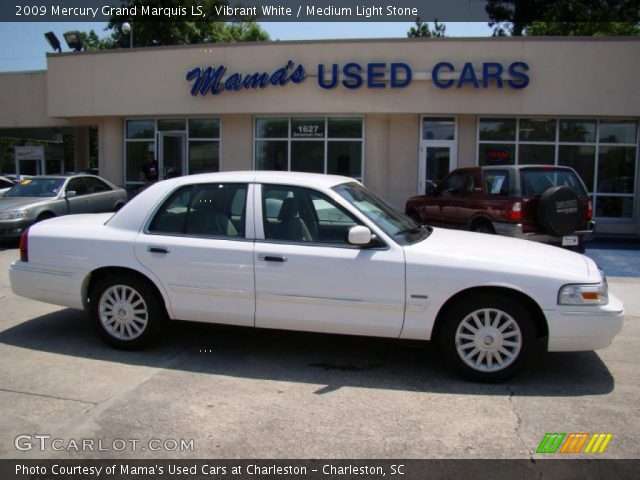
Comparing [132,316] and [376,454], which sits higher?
[132,316]

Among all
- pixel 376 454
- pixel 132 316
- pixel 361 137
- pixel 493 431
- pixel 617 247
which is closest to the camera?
pixel 376 454

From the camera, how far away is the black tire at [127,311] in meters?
5.23

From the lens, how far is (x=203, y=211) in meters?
5.28

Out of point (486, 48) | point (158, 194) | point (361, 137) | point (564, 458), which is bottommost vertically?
point (564, 458)

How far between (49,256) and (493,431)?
4114mm

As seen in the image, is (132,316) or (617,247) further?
Answer: (617,247)

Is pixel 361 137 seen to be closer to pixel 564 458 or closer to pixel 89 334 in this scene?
pixel 89 334

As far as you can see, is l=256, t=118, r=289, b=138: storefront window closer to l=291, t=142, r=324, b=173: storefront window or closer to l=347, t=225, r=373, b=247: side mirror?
l=291, t=142, r=324, b=173: storefront window

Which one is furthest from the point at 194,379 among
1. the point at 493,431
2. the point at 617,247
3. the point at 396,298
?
the point at 617,247

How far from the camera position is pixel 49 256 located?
5500 mm

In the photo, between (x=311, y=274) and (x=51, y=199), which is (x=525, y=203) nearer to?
(x=311, y=274)

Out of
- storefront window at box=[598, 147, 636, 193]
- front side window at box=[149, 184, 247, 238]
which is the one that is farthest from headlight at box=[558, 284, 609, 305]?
storefront window at box=[598, 147, 636, 193]

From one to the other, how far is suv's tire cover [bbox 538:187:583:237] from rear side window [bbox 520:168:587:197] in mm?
535

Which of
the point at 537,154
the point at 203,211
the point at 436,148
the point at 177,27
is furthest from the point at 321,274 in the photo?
the point at 177,27
